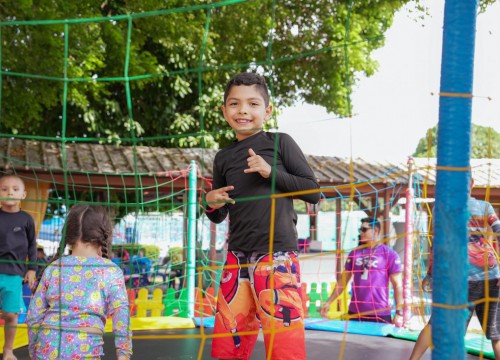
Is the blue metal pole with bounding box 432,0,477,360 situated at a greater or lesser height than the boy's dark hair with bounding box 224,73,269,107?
lesser

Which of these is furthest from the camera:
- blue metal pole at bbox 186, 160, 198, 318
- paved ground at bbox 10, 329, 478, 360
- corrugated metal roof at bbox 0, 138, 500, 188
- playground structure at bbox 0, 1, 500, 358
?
corrugated metal roof at bbox 0, 138, 500, 188

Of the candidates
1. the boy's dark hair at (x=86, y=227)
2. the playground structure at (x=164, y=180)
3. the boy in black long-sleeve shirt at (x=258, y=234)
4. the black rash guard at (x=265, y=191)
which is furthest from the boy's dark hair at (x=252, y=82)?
the playground structure at (x=164, y=180)

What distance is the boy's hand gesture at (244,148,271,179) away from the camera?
2.03 m

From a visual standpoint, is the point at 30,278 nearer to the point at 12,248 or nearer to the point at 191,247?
the point at 12,248

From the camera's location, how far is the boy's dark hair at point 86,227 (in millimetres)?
2041

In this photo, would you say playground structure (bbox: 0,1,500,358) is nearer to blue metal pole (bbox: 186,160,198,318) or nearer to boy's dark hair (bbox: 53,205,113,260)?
blue metal pole (bbox: 186,160,198,318)

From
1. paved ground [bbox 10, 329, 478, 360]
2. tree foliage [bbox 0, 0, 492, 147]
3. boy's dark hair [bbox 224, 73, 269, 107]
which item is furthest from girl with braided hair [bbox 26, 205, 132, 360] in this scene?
tree foliage [bbox 0, 0, 492, 147]

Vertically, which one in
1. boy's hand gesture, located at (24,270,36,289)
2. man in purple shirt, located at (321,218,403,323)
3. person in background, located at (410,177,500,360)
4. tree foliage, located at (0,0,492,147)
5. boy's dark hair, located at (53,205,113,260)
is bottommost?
man in purple shirt, located at (321,218,403,323)

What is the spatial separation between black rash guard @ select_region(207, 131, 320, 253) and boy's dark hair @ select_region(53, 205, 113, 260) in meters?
0.42

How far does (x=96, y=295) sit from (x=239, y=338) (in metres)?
0.49

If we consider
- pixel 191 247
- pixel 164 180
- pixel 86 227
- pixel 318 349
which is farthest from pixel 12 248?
pixel 164 180

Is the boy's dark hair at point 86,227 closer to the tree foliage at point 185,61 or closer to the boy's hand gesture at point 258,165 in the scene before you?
the boy's hand gesture at point 258,165

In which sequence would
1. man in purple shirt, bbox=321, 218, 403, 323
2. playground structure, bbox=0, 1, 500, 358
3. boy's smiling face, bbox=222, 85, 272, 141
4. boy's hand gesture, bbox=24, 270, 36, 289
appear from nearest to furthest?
boy's smiling face, bbox=222, 85, 272, 141, boy's hand gesture, bbox=24, 270, 36, 289, man in purple shirt, bbox=321, 218, 403, 323, playground structure, bbox=0, 1, 500, 358

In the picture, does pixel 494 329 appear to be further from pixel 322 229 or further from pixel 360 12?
pixel 322 229
